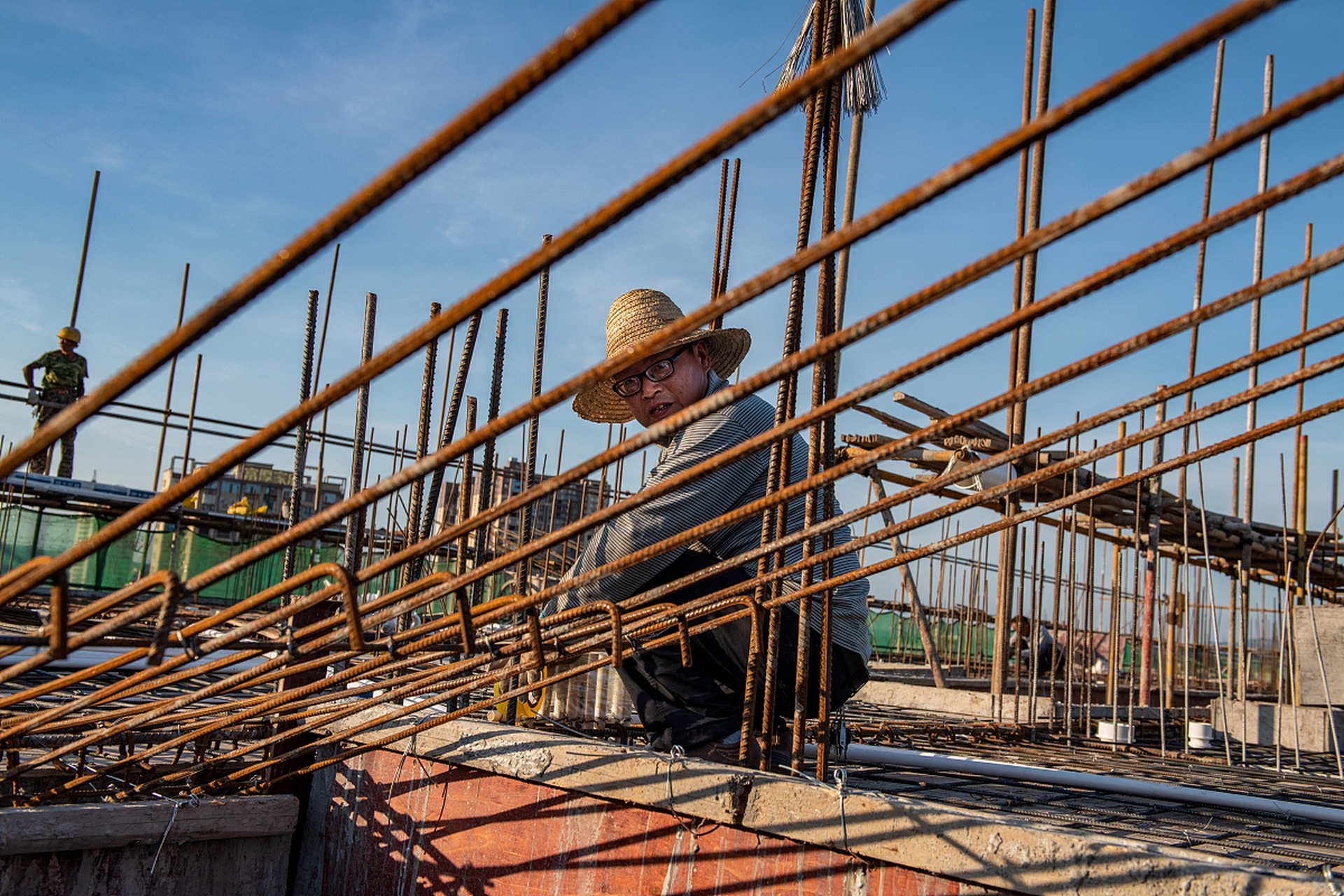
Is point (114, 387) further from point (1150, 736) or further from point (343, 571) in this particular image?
point (1150, 736)

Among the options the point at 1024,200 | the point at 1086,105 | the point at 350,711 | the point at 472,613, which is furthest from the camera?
the point at 1024,200

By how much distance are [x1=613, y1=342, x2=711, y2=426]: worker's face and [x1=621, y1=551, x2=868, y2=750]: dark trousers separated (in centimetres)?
52

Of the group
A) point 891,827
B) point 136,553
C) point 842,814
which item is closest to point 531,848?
point 842,814

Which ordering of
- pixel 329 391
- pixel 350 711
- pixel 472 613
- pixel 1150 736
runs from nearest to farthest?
pixel 329 391, pixel 472 613, pixel 350 711, pixel 1150 736

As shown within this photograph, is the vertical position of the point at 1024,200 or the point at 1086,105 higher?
the point at 1024,200

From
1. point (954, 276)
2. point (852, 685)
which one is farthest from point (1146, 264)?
point (852, 685)

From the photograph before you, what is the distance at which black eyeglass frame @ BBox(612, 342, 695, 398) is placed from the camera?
3.00m

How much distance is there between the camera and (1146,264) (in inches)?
48.6

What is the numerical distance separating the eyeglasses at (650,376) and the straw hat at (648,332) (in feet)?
0.24

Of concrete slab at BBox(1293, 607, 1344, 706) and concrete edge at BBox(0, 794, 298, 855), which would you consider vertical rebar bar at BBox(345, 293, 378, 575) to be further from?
concrete slab at BBox(1293, 607, 1344, 706)

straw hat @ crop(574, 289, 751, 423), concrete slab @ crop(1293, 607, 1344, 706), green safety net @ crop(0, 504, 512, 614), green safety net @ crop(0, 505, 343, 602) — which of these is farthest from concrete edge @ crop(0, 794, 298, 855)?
concrete slab @ crop(1293, 607, 1344, 706)

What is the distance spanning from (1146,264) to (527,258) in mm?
795

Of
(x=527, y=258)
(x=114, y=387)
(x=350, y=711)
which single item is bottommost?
(x=350, y=711)

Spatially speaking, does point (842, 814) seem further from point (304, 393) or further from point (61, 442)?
point (61, 442)
